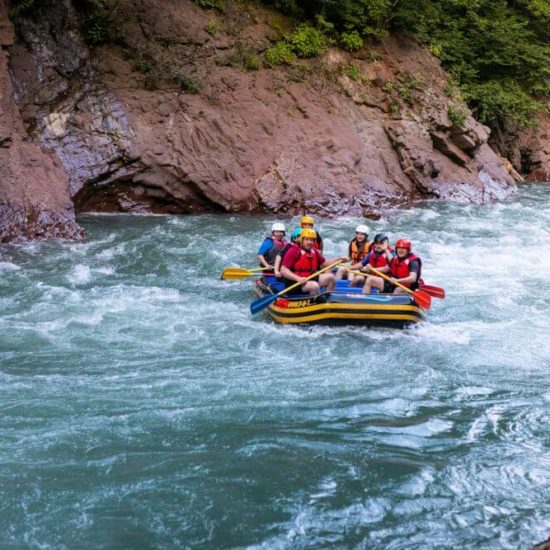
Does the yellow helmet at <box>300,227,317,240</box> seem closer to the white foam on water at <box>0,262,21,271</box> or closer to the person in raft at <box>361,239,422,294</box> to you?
the person in raft at <box>361,239,422,294</box>

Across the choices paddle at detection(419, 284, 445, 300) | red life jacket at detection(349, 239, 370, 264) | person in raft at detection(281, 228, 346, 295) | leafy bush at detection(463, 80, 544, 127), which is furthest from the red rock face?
leafy bush at detection(463, 80, 544, 127)

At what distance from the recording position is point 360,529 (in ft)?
13.7

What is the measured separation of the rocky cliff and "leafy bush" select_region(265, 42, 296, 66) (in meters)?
0.17

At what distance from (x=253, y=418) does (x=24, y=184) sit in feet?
25.0

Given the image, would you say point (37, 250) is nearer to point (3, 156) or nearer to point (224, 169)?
point (3, 156)

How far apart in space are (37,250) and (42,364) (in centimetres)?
466

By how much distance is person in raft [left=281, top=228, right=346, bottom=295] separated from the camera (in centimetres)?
848

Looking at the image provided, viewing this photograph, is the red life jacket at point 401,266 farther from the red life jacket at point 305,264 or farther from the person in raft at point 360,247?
the red life jacket at point 305,264

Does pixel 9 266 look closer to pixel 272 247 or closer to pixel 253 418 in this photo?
pixel 272 247

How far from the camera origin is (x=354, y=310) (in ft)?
26.0

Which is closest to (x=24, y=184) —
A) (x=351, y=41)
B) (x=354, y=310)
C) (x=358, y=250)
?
(x=358, y=250)

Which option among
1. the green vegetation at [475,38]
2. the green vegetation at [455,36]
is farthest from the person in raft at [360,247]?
the green vegetation at [475,38]

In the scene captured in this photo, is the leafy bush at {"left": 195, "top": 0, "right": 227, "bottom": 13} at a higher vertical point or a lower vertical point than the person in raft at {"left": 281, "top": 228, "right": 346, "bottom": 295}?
higher

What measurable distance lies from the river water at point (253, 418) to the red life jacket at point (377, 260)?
93 centimetres
